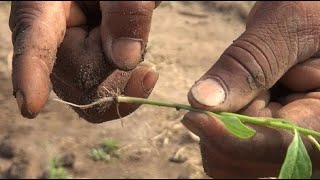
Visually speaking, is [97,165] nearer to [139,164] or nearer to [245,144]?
[139,164]

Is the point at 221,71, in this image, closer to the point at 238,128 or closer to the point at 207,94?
the point at 207,94

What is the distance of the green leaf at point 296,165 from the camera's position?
903mm

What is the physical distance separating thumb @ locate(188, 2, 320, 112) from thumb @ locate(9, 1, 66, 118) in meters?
0.30

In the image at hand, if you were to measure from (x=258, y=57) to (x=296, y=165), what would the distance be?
0.29m

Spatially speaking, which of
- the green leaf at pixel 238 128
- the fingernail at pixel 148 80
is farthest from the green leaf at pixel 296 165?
the fingernail at pixel 148 80

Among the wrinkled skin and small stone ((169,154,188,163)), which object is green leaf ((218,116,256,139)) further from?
small stone ((169,154,188,163))

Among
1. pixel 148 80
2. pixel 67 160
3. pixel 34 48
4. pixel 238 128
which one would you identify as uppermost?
pixel 238 128

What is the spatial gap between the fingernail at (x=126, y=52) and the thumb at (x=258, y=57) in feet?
0.60

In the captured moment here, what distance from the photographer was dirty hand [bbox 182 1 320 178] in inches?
44.1

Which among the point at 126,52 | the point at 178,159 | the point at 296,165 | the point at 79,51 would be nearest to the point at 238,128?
the point at 296,165

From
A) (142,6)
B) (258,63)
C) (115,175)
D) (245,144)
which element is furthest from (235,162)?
(115,175)

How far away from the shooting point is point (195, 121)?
3.58 ft

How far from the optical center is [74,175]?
237 cm

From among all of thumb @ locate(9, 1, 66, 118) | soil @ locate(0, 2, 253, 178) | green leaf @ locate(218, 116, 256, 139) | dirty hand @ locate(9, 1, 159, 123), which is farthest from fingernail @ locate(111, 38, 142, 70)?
soil @ locate(0, 2, 253, 178)
